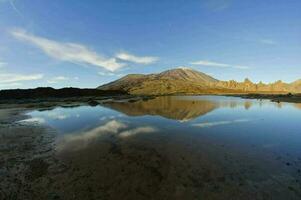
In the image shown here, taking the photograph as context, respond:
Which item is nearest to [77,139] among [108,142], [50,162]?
[108,142]

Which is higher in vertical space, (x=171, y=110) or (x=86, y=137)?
(x=171, y=110)

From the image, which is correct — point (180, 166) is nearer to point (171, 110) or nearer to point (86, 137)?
point (86, 137)

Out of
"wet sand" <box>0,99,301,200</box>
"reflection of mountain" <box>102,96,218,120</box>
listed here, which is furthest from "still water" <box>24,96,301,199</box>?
"reflection of mountain" <box>102,96,218,120</box>

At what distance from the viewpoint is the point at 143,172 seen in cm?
1330

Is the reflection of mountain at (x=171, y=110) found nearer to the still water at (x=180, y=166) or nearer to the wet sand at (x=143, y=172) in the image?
the still water at (x=180, y=166)

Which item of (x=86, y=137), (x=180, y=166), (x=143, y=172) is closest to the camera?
(x=143, y=172)

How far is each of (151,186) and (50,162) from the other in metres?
8.31

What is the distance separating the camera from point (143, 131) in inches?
1028

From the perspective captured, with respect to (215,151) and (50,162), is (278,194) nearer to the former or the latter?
(215,151)

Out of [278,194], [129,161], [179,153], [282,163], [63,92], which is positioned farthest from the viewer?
[63,92]

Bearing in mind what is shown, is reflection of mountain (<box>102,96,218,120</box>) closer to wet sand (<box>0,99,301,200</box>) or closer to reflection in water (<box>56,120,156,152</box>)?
reflection in water (<box>56,120,156,152</box>)

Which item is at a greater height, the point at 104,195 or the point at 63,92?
the point at 63,92

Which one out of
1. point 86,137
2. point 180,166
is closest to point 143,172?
point 180,166

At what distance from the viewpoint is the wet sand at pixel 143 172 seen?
34.5ft
